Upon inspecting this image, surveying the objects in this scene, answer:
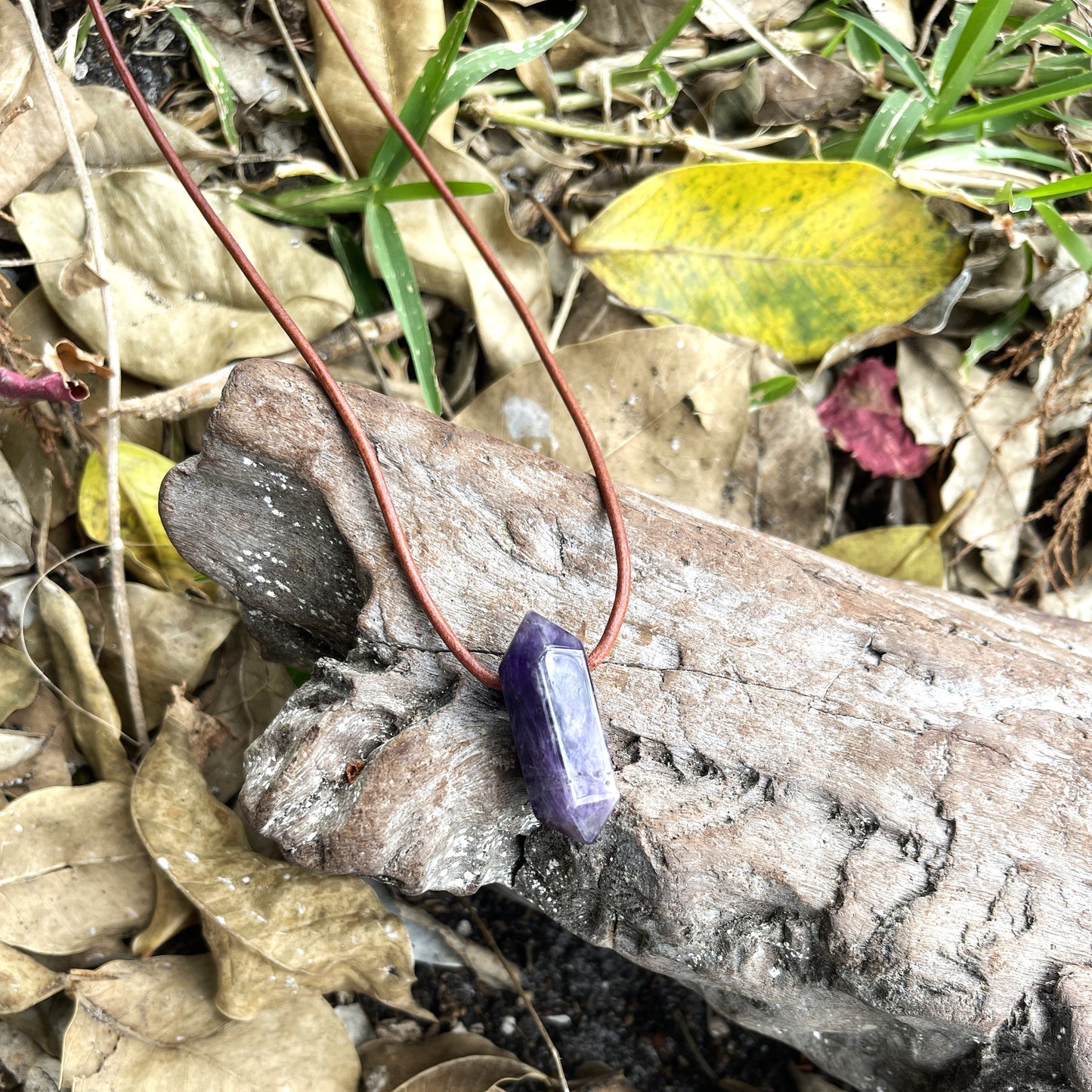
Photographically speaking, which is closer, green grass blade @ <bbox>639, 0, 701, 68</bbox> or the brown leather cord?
the brown leather cord

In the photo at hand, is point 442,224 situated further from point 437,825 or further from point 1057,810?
point 1057,810

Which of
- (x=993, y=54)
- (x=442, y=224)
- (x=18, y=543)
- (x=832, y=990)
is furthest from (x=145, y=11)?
(x=832, y=990)

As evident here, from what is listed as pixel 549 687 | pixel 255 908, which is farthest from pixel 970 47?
pixel 255 908

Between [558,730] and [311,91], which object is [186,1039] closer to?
[558,730]

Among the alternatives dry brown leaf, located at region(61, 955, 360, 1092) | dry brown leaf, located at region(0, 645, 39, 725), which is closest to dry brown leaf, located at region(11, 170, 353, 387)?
dry brown leaf, located at region(0, 645, 39, 725)

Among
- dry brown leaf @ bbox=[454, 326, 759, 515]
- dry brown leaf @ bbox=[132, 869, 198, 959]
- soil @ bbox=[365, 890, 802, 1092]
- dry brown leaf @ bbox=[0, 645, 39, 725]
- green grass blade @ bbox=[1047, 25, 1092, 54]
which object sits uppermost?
green grass blade @ bbox=[1047, 25, 1092, 54]

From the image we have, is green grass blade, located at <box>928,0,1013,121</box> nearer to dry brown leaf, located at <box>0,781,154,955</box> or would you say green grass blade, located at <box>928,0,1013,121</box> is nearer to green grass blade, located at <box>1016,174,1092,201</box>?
green grass blade, located at <box>1016,174,1092,201</box>
